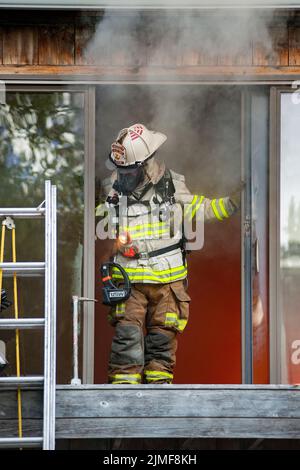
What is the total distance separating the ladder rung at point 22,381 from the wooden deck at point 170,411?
17 cm

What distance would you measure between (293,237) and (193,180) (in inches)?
69.4

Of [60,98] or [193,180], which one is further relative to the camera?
[193,180]

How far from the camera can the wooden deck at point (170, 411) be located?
6.47 metres

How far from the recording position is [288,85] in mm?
7402

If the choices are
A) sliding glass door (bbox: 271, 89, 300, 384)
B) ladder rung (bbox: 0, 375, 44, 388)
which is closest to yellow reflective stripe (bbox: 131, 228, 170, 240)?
sliding glass door (bbox: 271, 89, 300, 384)

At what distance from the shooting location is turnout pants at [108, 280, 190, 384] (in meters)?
6.88

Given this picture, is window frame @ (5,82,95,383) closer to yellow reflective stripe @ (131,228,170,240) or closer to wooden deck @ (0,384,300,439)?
yellow reflective stripe @ (131,228,170,240)

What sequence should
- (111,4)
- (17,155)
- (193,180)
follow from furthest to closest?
(193,180) → (17,155) → (111,4)

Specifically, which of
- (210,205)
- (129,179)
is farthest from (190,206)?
(129,179)

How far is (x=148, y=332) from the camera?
279 inches

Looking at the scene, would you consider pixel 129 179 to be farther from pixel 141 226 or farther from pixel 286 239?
pixel 286 239

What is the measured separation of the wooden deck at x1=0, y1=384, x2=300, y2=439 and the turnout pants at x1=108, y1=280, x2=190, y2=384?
1.10ft

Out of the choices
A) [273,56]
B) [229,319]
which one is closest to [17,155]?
[273,56]
